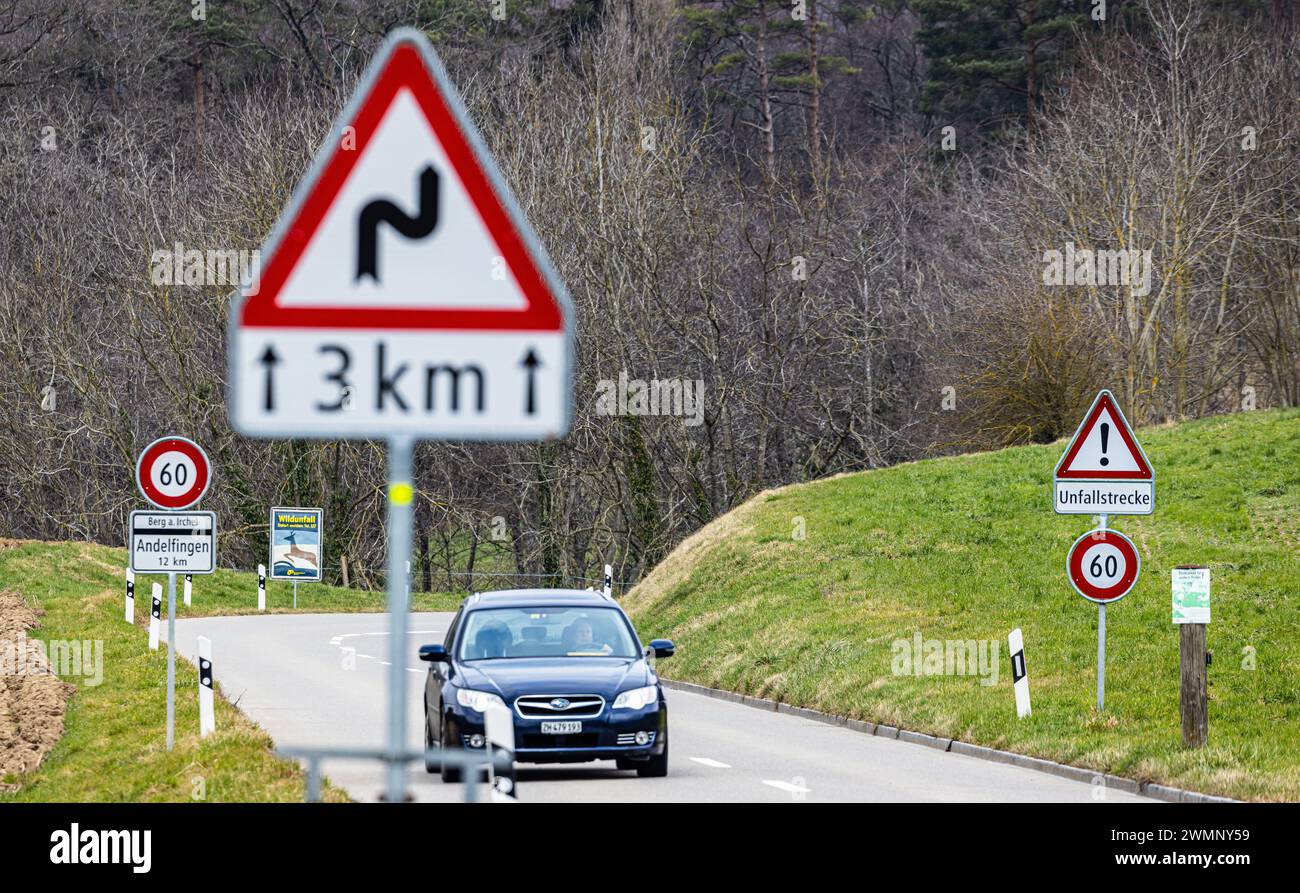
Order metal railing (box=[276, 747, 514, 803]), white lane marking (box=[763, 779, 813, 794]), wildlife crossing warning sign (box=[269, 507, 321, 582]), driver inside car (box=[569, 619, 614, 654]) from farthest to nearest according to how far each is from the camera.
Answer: wildlife crossing warning sign (box=[269, 507, 321, 582]) → driver inside car (box=[569, 619, 614, 654]) → white lane marking (box=[763, 779, 813, 794]) → metal railing (box=[276, 747, 514, 803])

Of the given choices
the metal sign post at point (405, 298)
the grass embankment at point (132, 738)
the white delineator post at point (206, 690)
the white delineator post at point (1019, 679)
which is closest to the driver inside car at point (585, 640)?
the grass embankment at point (132, 738)

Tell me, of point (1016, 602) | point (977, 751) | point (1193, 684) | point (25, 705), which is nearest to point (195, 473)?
point (25, 705)

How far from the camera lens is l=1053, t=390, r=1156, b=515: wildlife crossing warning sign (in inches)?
688

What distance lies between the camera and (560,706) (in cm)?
Result: 1563

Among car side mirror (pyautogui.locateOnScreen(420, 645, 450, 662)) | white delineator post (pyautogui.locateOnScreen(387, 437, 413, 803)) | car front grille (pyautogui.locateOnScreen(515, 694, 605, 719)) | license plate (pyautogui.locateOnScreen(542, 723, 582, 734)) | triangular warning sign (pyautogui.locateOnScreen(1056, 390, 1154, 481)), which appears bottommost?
license plate (pyautogui.locateOnScreen(542, 723, 582, 734))

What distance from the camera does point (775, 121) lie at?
66.8 meters

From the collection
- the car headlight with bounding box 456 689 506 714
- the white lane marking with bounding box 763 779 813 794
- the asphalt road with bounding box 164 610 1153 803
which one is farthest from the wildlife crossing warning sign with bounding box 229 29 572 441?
the car headlight with bounding box 456 689 506 714

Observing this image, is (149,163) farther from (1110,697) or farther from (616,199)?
A: (1110,697)

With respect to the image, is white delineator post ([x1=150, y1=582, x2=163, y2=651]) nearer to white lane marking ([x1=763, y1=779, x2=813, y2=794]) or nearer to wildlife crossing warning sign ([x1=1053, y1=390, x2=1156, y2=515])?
white lane marking ([x1=763, y1=779, x2=813, y2=794])

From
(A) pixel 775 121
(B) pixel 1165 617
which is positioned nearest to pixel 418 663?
(B) pixel 1165 617

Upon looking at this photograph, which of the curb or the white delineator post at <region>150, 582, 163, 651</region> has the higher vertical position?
the white delineator post at <region>150, 582, 163, 651</region>

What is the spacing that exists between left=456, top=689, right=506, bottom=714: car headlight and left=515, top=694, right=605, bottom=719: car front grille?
218 millimetres

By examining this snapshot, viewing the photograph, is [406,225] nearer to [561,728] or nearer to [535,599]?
[561,728]
